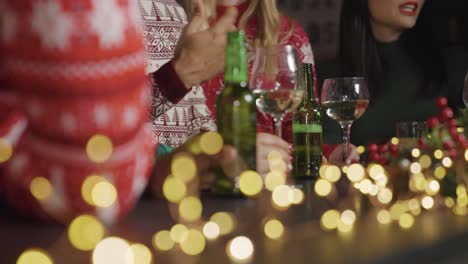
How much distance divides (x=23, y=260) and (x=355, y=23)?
7.47 ft

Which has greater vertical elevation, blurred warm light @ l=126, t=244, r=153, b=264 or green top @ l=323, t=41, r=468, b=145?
green top @ l=323, t=41, r=468, b=145

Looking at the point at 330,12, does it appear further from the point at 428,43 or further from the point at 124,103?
the point at 124,103

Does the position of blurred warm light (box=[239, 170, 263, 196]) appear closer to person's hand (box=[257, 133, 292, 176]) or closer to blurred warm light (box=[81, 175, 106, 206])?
person's hand (box=[257, 133, 292, 176])

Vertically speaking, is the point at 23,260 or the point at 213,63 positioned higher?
the point at 213,63

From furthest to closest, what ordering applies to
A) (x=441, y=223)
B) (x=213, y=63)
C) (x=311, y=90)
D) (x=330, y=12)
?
(x=330, y=12)
(x=311, y=90)
(x=213, y=63)
(x=441, y=223)

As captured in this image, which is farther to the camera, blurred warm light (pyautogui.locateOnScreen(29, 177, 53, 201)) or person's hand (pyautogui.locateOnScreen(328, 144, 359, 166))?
person's hand (pyautogui.locateOnScreen(328, 144, 359, 166))

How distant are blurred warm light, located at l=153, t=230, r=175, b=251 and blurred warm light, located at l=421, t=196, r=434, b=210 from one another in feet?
0.96

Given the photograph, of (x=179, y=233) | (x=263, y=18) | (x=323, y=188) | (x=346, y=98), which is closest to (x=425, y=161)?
(x=323, y=188)

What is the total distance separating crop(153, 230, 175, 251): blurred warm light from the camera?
16.6 inches

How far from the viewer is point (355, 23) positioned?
2518 mm

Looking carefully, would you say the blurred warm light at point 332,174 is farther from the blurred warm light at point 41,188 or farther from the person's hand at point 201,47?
the blurred warm light at point 41,188

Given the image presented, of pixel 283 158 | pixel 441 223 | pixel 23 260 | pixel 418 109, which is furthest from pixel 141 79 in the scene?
pixel 418 109

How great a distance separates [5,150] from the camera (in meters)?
0.46

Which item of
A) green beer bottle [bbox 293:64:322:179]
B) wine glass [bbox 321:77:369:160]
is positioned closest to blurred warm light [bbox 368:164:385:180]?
green beer bottle [bbox 293:64:322:179]
